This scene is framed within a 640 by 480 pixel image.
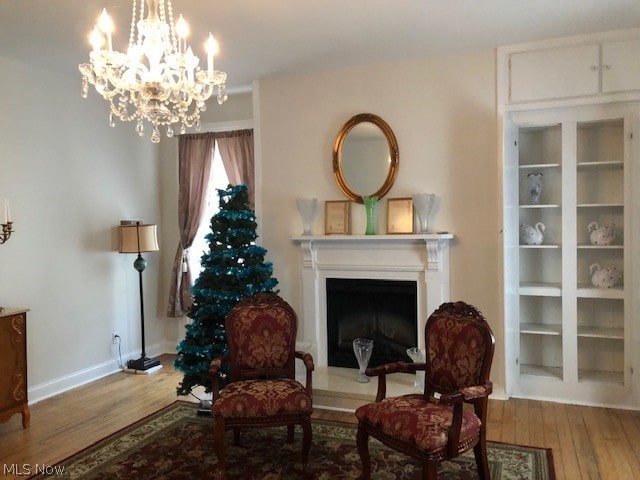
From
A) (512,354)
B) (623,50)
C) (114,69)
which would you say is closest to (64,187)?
(114,69)

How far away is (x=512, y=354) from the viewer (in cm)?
406

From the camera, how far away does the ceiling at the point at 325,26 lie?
3.28 m

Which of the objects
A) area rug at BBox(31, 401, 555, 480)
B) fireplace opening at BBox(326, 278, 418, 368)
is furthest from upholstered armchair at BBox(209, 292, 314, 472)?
fireplace opening at BBox(326, 278, 418, 368)

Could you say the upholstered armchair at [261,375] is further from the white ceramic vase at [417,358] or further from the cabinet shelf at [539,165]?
the cabinet shelf at [539,165]

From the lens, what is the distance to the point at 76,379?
4711 millimetres

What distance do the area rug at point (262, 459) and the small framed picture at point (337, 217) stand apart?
166cm

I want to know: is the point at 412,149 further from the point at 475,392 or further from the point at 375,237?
the point at 475,392

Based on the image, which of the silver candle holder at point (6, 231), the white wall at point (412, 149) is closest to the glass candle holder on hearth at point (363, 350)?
the white wall at point (412, 149)

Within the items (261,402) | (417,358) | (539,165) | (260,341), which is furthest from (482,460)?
(539,165)

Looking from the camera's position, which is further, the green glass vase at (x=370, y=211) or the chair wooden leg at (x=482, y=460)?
the green glass vase at (x=370, y=211)

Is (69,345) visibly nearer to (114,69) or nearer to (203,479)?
(203,479)

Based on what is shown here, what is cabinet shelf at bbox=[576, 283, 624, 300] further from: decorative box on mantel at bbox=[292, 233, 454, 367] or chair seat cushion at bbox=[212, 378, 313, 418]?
chair seat cushion at bbox=[212, 378, 313, 418]

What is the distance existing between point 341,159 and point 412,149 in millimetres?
622

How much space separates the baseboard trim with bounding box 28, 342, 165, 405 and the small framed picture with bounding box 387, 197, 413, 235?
119 inches
